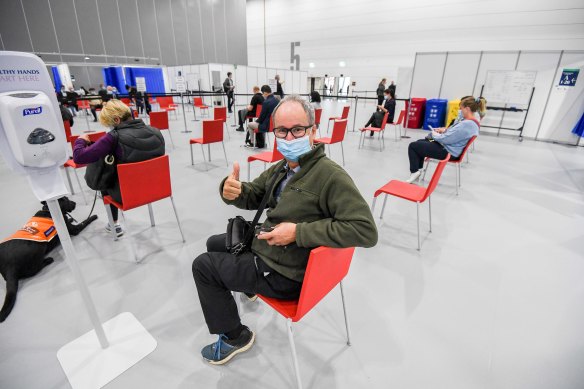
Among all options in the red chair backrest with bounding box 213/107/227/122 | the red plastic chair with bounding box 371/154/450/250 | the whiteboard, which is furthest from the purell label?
the whiteboard

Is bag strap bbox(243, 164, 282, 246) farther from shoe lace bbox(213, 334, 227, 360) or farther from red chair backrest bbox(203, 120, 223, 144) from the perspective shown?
red chair backrest bbox(203, 120, 223, 144)

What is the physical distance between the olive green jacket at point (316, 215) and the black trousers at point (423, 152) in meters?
3.00

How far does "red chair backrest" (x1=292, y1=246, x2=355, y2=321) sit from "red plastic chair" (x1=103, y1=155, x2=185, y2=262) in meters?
1.50

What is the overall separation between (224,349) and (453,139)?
A: 3.49 metres

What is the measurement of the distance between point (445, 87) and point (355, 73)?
7.53 metres

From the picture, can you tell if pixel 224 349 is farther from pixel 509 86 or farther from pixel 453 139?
pixel 509 86

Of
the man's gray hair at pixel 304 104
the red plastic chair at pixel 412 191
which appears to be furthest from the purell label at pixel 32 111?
the red plastic chair at pixel 412 191

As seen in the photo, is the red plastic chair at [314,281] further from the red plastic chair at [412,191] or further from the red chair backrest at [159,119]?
the red chair backrest at [159,119]

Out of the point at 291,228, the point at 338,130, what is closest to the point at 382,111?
the point at 338,130

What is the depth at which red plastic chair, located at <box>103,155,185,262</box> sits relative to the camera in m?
1.91

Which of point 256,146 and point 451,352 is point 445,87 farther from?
point 451,352

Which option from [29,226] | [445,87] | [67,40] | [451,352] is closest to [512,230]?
[451,352]

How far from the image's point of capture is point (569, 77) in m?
6.88

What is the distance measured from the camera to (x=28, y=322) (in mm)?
1597
